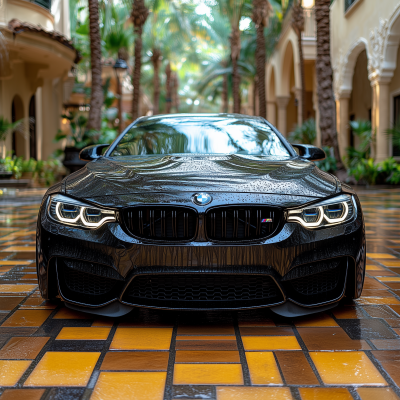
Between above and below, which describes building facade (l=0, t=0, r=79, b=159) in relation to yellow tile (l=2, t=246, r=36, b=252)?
above

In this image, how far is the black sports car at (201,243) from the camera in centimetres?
232

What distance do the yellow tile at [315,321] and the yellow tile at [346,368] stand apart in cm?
36

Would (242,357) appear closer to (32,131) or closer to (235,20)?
(32,131)

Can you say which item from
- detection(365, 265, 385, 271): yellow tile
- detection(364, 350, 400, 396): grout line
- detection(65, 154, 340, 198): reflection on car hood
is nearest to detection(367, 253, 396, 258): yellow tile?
detection(365, 265, 385, 271): yellow tile

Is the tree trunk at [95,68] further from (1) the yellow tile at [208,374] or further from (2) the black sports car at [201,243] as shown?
(1) the yellow tile at [208,374]

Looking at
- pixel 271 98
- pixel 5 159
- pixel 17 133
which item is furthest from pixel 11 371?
pixel 271 98

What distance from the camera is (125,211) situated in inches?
93.6

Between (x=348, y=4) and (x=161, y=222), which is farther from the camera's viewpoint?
(x=348, y=4)

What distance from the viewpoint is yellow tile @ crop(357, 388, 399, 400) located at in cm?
178

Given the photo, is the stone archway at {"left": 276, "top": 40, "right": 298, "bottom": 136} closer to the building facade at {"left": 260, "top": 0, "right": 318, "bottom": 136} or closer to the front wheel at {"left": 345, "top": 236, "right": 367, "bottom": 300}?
the building facade at {"left": 260, "top": 0, "right": 318, "bottom": 136}

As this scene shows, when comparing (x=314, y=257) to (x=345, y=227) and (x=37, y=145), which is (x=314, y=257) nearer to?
(x=345, y=227)

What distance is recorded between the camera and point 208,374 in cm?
199

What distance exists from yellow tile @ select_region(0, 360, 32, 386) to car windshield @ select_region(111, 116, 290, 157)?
5.63ft

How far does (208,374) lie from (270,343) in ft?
1.43
